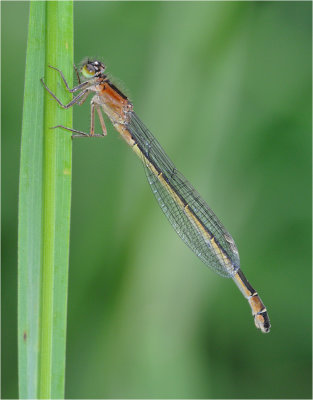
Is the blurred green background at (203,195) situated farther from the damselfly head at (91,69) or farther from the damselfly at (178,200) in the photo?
the damselfly head at (91,69)

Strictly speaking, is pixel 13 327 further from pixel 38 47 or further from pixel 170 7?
pixel 170 7

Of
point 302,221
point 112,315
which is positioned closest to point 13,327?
point 112,315

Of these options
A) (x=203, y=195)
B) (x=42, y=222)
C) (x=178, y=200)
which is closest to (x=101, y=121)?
(x=178, y=200)

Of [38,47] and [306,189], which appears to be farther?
[306,189]

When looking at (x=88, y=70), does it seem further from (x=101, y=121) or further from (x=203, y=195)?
(x=203, y=195)

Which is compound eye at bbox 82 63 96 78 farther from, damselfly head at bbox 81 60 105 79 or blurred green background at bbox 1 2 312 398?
blurred green background at bbox 1 2 312 398

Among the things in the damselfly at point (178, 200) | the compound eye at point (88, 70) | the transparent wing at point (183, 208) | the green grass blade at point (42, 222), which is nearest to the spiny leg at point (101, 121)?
the damselfly at point (178, 200)
